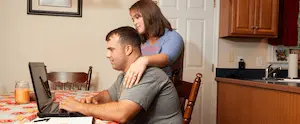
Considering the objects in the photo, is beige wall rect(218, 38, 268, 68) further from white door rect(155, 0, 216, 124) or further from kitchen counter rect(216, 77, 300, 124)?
kitchen counter rect(216, 77, 300, 124)

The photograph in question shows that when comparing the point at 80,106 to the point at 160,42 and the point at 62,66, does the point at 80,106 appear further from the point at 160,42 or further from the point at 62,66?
the point at 62,66

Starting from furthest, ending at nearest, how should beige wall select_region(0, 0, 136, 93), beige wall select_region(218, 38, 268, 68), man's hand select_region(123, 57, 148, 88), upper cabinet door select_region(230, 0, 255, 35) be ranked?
1. beige wall select_region(218, 38, 268, 68)
2. upper cabinet door select_region(230, 0, 255, 35)
3. beige wall select_region(0, 0, 136, 93)
4. man's hand select_region(123, 57, 148, 88)

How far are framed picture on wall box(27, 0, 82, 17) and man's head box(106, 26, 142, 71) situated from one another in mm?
1881

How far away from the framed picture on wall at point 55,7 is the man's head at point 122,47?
6.17ft

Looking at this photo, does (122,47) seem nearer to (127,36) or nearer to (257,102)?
(127,36)

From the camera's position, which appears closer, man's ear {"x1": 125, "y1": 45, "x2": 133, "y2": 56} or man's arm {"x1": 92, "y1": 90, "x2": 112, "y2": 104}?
man's ear {"x1": 125, "y1": 45, "x2": 133, "y2": 56}

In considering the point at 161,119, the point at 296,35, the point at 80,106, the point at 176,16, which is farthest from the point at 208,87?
the point at 80,106

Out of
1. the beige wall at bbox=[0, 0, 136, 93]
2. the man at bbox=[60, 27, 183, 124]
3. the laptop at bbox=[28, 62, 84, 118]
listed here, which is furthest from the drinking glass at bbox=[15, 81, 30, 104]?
the beige wall at bbox=[0, 0, 136, 93]

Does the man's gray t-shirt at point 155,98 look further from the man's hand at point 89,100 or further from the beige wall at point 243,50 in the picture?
the beige wall at point 243,50

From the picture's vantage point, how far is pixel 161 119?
1.42 m

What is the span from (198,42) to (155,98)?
213 centimetres

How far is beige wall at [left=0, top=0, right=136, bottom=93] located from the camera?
308 centimetres

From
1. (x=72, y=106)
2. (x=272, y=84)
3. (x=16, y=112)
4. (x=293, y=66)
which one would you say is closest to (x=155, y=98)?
(x=72, y=106)

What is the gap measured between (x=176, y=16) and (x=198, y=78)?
1851 mm
